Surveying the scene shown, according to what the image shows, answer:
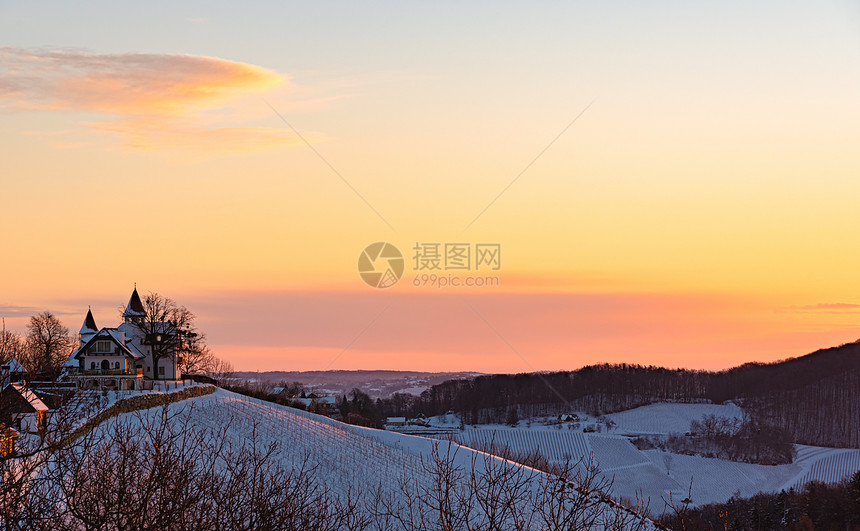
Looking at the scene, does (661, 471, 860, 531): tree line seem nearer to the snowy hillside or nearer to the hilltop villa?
the hilltop villa

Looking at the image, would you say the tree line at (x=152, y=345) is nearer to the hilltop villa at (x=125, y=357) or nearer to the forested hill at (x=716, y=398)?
the hilltop villa at (x=125, y=357)

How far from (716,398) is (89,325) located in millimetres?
156539

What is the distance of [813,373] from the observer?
19050cm

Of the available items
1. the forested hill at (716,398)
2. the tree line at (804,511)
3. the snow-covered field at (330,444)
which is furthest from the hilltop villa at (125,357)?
the forested hill at (716,398)

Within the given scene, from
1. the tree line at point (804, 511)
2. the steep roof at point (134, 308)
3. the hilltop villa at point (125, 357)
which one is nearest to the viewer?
the hilltop villa at point (125, 357)

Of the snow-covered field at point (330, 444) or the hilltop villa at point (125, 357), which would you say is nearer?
the snow-covered field at point (330, 444)

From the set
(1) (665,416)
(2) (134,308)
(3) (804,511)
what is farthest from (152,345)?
(1) (665,416)

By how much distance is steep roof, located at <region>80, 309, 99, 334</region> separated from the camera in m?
70.9

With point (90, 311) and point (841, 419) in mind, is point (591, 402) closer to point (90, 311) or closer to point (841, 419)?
point (841, 419)

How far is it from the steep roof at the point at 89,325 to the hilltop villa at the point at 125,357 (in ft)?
0.81

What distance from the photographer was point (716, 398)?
195125mm

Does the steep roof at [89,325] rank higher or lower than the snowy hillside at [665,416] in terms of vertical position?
higher

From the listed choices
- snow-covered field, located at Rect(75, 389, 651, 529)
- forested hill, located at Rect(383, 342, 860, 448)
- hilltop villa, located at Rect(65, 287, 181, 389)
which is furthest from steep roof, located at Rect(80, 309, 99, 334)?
forested hill, located at Rect(383, 342, 860, 448)

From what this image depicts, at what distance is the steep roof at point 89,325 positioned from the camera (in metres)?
70.9
